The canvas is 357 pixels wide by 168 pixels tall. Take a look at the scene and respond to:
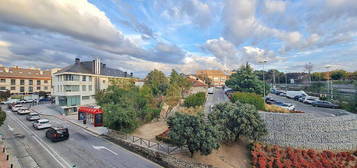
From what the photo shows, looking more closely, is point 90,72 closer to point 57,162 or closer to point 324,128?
point 57,162

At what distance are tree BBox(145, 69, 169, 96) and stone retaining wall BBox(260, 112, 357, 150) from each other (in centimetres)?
2026

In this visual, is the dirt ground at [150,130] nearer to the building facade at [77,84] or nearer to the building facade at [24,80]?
the building facade at [77,84]

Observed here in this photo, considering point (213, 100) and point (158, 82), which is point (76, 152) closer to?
point (158, 82)

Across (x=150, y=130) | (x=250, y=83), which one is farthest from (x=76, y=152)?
(x=250, y=83)

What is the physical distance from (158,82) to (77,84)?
62.0ft

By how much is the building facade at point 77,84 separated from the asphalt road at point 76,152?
15.1m

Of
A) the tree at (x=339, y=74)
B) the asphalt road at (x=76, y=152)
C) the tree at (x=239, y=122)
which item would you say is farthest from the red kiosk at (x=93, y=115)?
the tree at (x=339, y=74)

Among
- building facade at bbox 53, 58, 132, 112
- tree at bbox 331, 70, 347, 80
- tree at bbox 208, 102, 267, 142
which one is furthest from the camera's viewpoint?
tree at bbox 331, 70, 347, 80

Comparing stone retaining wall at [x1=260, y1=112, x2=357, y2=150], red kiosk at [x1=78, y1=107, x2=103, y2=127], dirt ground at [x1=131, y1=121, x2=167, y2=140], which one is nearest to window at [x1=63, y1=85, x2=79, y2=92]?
red kiosk at [x1=78, y1=107, x2=103, y2=127]

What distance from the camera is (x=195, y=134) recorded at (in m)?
12.9

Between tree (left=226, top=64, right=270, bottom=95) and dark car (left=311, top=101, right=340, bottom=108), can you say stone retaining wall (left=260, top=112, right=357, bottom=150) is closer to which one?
dark car (left=311, top=101, right=340, bottom=108)

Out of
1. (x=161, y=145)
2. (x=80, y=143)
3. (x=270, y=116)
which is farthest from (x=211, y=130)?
(x=80, y=143)

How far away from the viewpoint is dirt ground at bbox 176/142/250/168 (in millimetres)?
14141

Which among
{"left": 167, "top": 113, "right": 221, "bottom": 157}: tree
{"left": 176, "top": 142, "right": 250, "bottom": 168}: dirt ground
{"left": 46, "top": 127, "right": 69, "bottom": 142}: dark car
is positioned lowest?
{"left": 176, "top": 142, "right": 250, "bottom": 168}: dirt ground
